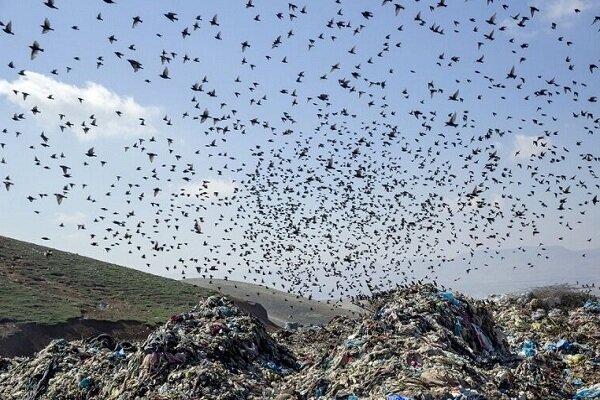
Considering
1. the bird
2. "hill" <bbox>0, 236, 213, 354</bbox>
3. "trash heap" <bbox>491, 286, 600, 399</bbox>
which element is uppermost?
the bird

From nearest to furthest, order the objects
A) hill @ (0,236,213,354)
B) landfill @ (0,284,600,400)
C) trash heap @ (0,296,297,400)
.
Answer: landfill @ (0,284,600,400), trash heap @ (0,296,297,400), hill @ (0,236,213,354)

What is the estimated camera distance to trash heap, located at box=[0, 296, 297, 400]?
10453mm

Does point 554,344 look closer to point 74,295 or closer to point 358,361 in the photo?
point 358,361

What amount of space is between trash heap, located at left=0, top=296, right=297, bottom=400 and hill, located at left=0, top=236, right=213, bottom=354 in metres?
15.6

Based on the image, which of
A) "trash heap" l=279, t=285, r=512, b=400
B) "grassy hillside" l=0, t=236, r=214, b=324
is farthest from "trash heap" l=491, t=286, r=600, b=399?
"grassy hillside" l=0, t=236, r=214, b=324

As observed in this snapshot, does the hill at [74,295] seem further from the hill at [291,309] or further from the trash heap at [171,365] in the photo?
the trash heap at [171,365]

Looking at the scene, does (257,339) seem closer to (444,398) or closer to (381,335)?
(381,335)

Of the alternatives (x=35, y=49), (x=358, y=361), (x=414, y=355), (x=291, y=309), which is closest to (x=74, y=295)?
(x=35, y=49)

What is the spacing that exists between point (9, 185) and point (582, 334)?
1782 cm

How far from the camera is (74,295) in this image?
38.2 m

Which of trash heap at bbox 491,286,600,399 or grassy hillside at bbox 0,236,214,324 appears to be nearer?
trash heap at bbox 491,286,600,399

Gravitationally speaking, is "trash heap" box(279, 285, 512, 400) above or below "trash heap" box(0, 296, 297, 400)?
above

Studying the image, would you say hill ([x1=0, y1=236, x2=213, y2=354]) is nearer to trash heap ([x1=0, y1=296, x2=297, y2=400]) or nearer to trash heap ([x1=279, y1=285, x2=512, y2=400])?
trash heap ([x1=0, y1=296, x2=297, y2=400])

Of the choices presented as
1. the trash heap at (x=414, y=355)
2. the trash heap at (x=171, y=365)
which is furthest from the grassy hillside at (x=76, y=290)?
the trash heap at (x=414, y=355)
